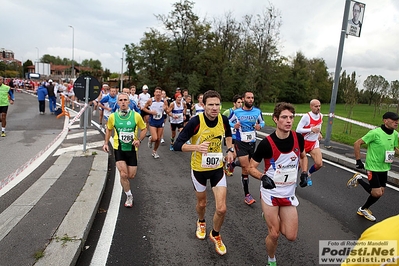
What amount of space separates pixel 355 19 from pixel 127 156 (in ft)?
32.0

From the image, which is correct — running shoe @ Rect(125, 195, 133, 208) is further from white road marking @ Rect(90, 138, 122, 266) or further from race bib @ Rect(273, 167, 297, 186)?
race bib @ Rect(273, 167, 297, 186)

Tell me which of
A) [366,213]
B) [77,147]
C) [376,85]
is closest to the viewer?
[366,213]

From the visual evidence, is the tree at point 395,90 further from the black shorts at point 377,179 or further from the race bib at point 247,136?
the race bib at point 247,136

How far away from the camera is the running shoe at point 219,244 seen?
11.9 ft

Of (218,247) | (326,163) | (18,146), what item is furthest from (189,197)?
(18,146)

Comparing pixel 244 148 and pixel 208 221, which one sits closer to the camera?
pixel 208 221

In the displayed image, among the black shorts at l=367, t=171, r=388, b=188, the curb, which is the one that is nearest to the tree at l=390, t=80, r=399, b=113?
the black shorts at l=367, t=171, r=388, b=188

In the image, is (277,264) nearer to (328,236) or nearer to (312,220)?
(328,236)

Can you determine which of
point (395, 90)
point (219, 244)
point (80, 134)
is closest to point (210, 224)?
point (219, 244)

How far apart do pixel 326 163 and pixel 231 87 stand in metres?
33.9

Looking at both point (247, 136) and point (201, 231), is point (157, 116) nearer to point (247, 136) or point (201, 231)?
point (247, 136)

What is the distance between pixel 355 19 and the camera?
10.4 meters

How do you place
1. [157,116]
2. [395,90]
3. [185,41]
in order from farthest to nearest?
[185,41]
[395,90]
[157,116]

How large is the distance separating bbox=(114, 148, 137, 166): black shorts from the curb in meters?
0.69
